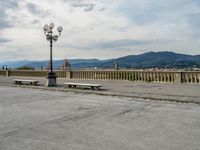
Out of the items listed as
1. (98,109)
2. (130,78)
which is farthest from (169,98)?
(130,78)

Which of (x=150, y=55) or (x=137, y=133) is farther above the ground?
(x=150, y=55)

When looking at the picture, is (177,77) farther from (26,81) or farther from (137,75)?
(26,81)

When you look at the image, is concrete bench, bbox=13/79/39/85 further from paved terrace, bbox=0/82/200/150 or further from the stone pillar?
paved terrace, bbox=0/82/200/150

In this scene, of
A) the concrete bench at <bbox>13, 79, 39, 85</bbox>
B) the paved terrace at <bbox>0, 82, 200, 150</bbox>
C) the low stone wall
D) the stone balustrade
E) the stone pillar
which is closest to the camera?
the paved terrace at <bbox>0, 82, 200, 150</bbox>

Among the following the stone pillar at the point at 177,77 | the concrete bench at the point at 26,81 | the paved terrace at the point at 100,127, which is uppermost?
the stone pillar at the point at 177,77

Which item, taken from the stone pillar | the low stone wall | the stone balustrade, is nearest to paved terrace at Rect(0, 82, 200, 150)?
the stone balustrade

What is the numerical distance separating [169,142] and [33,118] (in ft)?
15.0

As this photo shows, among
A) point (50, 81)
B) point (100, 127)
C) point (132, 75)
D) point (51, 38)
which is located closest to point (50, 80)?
point (50, 81)

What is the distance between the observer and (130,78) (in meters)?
25.7

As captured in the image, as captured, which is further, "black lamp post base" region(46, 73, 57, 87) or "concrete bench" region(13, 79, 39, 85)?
"concrete bench" region(13, 79, 39, 85)

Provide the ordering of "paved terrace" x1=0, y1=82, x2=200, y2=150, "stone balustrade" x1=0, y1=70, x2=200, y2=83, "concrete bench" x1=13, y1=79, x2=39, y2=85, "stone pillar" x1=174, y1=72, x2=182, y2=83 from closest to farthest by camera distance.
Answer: "paved terrace" x1=0, y1=82, x2=200, y2=150, "stone balustrade" x1=0, y1=70, x2=200, y2=83, "stone pillar" x1=174, y1=72, x2=182, y2=83, "concrete bench" x1=13, y1=79, x2=39, y2=85

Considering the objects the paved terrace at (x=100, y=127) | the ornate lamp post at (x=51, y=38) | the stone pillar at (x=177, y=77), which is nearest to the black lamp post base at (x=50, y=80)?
the ornate lamp post at (x=51, y=38)

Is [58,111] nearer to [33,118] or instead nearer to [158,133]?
[33,118]

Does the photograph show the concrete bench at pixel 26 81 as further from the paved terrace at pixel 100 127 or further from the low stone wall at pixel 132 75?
the paved terrace at pixel 100 127
